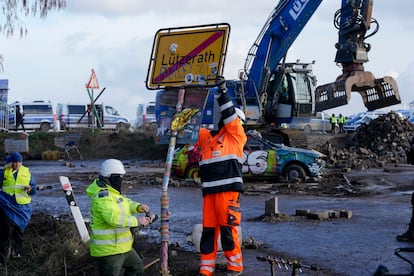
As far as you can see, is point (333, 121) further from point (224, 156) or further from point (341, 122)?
point (224, 156)

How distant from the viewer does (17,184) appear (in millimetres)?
11336

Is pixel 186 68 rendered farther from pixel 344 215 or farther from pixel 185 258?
pixel 344 215

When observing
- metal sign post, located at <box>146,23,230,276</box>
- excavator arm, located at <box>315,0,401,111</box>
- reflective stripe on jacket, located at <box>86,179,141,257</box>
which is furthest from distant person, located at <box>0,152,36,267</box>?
excavator arm, located at <box>315,0,401,111</box>

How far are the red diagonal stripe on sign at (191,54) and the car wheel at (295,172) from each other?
1268 centimetres

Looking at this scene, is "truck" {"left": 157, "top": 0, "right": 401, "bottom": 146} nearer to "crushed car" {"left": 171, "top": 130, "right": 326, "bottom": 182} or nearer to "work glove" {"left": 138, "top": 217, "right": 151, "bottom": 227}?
"crushed car" {"left": 171, "top": 130, "right": 326, "bottom": 182}

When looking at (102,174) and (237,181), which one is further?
(237,181)

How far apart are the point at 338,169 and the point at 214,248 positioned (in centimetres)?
1903

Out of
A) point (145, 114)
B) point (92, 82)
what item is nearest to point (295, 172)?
point (92, 82)

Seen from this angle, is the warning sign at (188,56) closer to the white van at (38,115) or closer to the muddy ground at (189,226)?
the muddy ground at (189,226)

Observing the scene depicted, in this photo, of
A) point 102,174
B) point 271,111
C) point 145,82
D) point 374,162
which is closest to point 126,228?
point 102,174

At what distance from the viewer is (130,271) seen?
7.62 metres

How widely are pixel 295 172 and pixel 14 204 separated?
1110 centimetres

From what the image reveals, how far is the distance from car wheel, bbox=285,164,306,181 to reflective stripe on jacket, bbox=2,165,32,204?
1078 centimetres

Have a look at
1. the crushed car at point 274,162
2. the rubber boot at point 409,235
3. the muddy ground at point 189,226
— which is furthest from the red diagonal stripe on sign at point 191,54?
the crushed car at point 274,162
